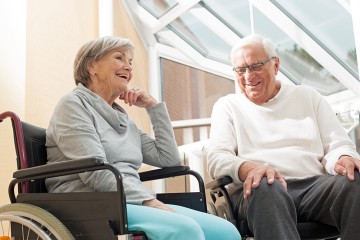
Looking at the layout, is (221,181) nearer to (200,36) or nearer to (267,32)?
(267,32)

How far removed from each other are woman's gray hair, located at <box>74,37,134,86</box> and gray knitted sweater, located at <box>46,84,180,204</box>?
8 centimetres

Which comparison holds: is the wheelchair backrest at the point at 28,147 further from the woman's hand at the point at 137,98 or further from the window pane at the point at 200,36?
the window pane at the point at 200,36

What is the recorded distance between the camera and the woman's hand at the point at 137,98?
78.1 inches

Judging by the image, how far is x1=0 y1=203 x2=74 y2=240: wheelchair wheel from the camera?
129cm

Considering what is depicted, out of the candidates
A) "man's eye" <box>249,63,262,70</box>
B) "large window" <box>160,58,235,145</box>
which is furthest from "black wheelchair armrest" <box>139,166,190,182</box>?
"large window" <box>160,58,235,145</box>

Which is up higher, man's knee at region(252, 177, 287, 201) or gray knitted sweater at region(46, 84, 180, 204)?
gray knitted sweater at region(46, 84, 180, 204)

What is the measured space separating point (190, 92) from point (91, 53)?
8.89ft

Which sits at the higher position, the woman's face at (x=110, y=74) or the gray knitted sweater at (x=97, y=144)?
the woman's face at (x=110, y=74)

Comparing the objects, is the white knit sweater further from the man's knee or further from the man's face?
the man's knee

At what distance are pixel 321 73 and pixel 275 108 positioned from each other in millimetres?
1911

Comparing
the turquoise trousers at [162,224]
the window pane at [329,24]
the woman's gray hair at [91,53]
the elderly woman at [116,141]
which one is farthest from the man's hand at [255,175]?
the window pane at [329,24]

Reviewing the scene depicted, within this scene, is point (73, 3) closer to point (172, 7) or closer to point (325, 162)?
point (172, 7)

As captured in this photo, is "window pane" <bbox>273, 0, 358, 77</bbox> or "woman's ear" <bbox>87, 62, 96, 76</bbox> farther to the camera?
"window pane" <bbox>273, 0, 358, 77</bbox>

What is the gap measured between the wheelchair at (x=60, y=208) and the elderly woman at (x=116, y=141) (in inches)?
2.8
